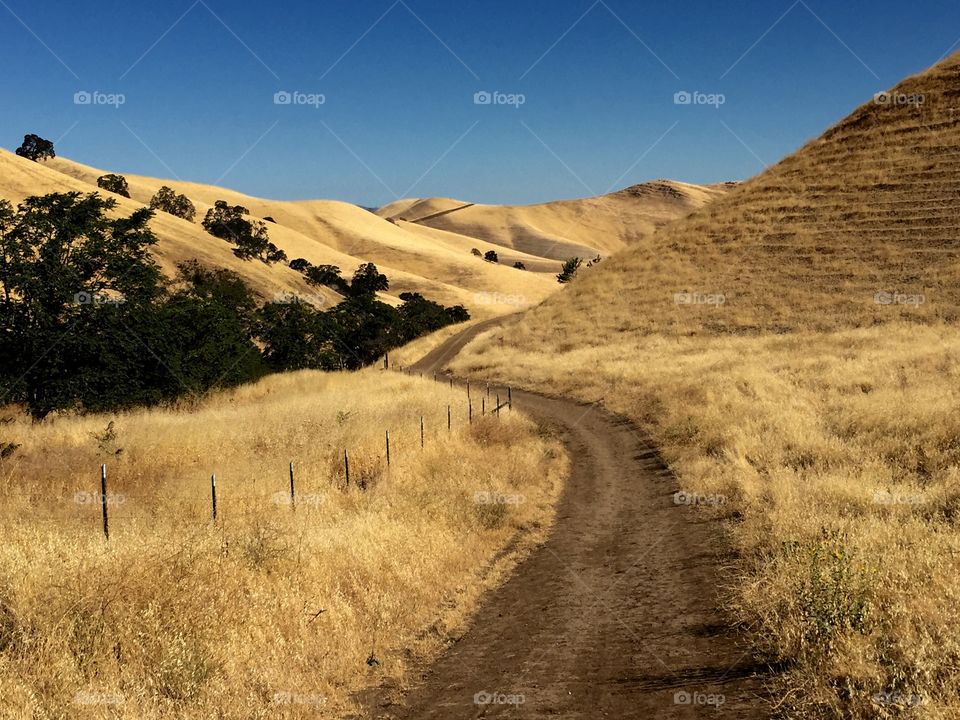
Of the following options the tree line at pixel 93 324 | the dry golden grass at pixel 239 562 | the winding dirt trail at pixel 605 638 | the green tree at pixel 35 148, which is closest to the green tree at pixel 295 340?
the tree line at pixel 93 324

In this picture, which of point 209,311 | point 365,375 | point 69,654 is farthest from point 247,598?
point 365,375

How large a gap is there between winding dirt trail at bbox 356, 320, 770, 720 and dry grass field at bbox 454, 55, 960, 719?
60cm

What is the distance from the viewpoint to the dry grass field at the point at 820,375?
689 centimetres

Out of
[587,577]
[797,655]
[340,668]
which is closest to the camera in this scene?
[797,655]

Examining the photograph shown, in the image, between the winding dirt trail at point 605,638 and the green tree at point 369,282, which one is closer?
the winding dirt trail at point 605,638

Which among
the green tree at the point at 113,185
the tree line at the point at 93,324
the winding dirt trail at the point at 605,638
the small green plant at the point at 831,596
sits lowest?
the winding dirt trail at the point at 605,638

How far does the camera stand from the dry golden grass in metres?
6.32

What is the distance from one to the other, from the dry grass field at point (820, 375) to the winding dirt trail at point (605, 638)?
60 centimetres

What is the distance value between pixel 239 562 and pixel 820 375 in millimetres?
21980

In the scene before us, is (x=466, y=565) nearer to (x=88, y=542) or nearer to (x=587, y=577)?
(x=587, y=577)

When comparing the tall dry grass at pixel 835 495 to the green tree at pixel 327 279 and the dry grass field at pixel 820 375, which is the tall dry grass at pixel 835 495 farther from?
the green tree at pixel 327 279

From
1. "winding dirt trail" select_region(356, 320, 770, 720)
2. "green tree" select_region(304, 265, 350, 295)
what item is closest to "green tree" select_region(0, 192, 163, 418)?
"winding dirt trail" select_region(356, 320, 770, 720)

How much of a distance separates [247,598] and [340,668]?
1.56m

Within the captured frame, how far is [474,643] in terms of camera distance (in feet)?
27.1
